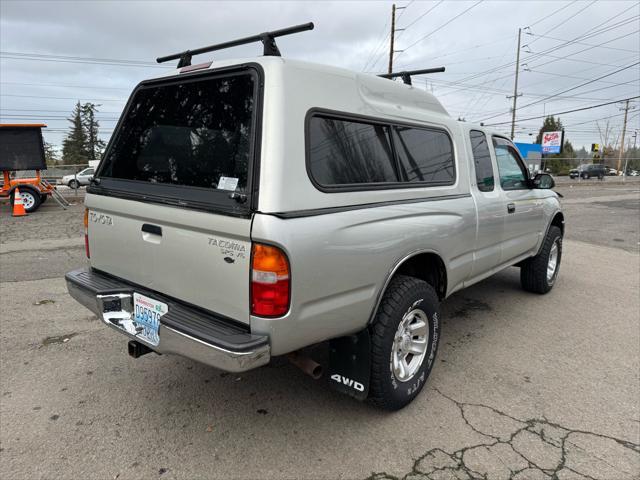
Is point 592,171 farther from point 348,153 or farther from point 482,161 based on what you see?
point 348,153

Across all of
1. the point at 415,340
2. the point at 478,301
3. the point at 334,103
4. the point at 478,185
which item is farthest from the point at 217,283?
the point at 478,301

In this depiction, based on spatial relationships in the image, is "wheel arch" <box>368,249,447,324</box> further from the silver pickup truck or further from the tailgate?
the tailgate

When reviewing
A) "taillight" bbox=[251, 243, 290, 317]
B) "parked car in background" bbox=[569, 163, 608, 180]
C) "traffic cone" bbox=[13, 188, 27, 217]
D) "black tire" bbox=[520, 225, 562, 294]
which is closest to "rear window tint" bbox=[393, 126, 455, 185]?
"taillight" bbox=[251, 243, 290, 317]

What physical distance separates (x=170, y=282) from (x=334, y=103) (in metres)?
1.37

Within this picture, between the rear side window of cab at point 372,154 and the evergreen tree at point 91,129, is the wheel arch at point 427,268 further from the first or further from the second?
the evergreen tree at point 91,129

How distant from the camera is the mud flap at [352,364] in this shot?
2590mm

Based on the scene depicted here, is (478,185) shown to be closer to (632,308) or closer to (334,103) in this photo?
(334,103)

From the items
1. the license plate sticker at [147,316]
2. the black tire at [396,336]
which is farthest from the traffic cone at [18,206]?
the black tire at [396,336]

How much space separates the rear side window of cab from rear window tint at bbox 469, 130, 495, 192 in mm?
455

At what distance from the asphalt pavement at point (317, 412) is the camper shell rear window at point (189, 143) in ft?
4.63

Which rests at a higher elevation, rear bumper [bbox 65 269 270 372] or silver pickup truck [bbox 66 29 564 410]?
silver pickup truck [bbox 66 29 564 410]

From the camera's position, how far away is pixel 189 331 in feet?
7.15

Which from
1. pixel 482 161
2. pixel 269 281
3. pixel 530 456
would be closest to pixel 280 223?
pixel 269 281

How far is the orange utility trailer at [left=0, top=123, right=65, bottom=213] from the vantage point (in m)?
12.1
